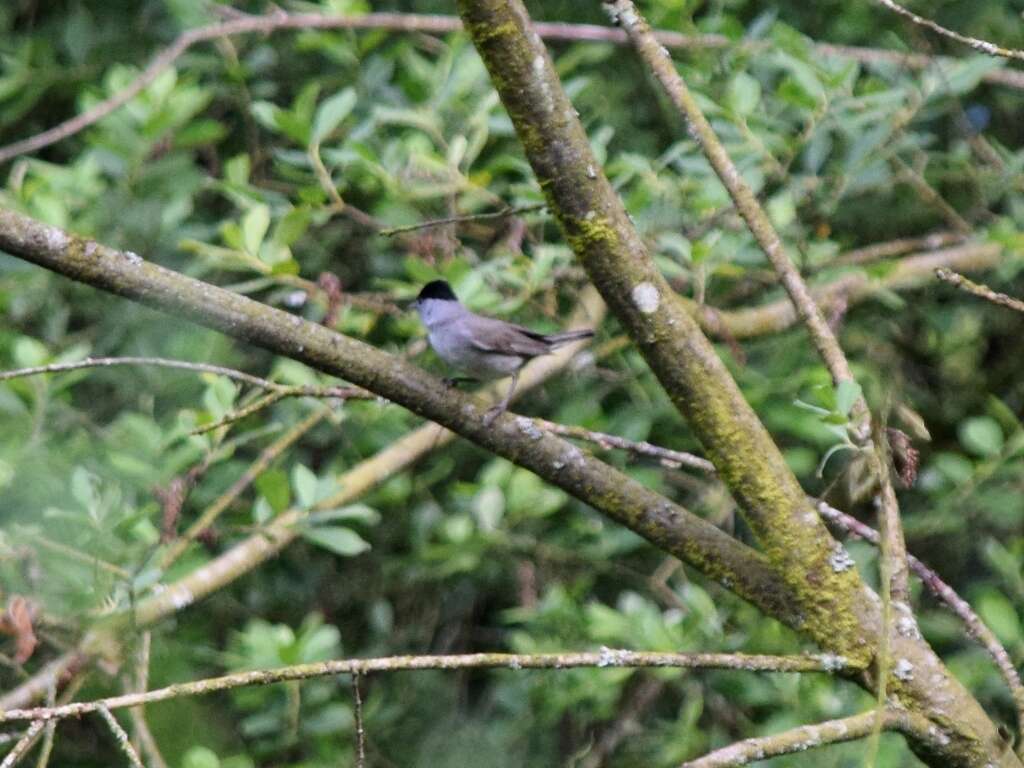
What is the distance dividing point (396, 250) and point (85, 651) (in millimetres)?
2023

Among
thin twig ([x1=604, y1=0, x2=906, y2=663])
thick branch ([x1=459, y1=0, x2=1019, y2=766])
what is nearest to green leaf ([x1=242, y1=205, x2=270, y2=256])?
thin twig ([x1=604, y1=0, x2=906, y2=663])

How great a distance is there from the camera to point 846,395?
2184 millimetres

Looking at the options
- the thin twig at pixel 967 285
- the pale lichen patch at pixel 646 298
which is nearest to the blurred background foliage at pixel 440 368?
the thin twig at pixel 967 285

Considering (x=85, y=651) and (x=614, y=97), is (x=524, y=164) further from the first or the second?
(x=85, y=651)

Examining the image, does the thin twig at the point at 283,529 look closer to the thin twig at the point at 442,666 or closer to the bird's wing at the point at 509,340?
the bird's wing at the point at 509,340

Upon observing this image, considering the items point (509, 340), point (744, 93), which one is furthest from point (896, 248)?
point (509, 340)

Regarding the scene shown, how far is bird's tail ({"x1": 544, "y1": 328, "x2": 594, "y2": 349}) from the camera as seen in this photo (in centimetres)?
371

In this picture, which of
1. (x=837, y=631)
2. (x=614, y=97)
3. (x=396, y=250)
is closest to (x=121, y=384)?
(x=396, y=250)

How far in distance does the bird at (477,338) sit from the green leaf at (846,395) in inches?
59.4

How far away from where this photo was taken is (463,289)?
3609mm

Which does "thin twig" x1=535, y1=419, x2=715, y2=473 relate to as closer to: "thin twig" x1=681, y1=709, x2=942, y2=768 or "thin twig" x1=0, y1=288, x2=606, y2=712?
"thin twig" x1=681, y1=709, x2=942, y2=768

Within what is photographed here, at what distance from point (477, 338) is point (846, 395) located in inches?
64.4

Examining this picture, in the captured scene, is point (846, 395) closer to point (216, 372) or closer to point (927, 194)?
point (216, 372)

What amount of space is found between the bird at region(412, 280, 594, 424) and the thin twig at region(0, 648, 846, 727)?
1.68 meters
